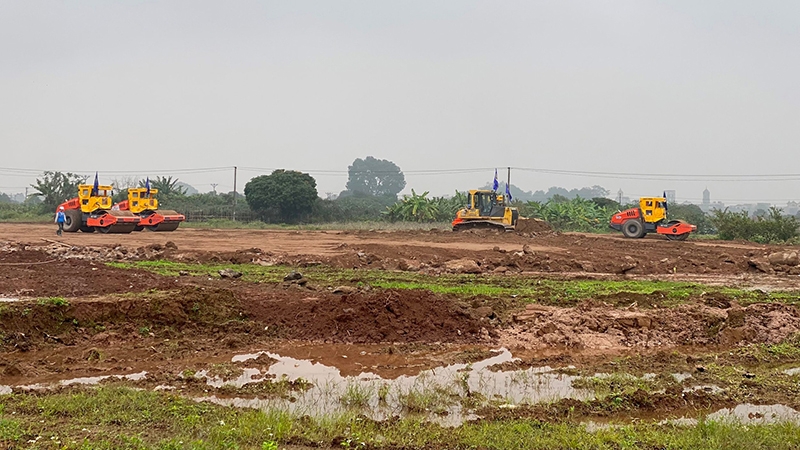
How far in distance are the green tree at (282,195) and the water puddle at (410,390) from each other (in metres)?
47.2

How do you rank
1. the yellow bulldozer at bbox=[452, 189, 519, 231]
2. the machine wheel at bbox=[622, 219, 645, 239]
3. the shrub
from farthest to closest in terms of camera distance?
the yellow bulldozer at bbox=[452, 189, 519, 231] < the shrub < the machine wheel at bbox=[622, 219, 645, 239]

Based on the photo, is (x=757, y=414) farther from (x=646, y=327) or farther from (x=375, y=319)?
(x=375, y=319)

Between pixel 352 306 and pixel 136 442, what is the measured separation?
247 inches

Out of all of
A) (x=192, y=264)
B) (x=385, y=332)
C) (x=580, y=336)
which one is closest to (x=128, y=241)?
(x=192, y=264)

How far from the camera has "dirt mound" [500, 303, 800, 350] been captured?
1145cm

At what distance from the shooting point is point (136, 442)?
5.70 metres

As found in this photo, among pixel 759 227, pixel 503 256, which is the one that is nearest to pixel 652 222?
pixel 759 227

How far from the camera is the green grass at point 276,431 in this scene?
232 inches

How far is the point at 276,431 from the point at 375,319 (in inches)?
209

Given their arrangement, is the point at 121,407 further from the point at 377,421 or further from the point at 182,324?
the point at 182,324

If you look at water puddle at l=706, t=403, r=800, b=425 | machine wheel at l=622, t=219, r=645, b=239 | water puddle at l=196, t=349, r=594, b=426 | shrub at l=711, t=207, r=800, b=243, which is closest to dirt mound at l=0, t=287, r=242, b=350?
water puddle at l=196, t=349, r=594, b=426

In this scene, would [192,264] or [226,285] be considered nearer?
[226,285]

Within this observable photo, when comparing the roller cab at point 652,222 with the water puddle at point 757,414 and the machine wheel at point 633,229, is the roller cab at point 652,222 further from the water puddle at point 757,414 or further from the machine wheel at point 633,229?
the water puddle at point 757,414

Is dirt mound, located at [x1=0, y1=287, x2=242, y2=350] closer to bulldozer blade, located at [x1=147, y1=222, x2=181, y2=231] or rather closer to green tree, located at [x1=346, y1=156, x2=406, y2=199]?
bulldozer blade, located at [x1=147, y1=222, x2=181, y2=231]
